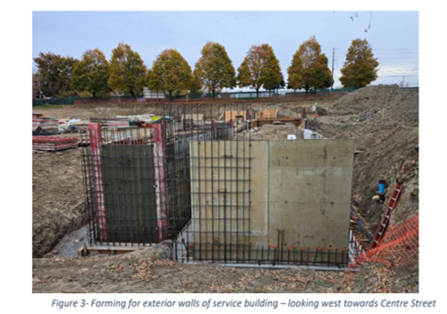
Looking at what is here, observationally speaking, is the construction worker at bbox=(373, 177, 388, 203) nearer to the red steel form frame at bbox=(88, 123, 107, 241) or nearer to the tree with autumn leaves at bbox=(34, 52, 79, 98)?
the red steel form frame at bbox=(88, 123, 107, 241)

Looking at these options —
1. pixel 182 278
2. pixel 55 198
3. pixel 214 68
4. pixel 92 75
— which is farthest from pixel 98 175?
pixel 92 75

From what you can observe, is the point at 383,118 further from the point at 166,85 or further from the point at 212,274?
the point at 166,85

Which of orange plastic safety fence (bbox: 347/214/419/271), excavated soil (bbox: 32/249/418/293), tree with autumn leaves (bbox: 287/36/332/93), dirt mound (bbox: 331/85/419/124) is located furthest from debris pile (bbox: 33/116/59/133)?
tree with autumn leaves (bbox: 287/36/332/93)

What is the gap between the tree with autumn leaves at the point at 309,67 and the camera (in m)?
40.2

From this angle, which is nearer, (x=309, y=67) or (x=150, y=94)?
(x=309, y=67)

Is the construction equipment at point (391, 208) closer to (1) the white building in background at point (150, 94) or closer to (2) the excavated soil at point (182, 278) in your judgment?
(2) the excavated soil at point (182, 278)

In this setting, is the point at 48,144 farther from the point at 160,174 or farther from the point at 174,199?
the point at 174,199

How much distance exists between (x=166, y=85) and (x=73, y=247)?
1264 inches

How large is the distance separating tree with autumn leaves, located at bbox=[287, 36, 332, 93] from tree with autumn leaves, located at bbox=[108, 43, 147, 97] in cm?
2332

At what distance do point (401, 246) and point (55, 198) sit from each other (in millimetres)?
12324

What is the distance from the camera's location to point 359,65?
40188 mm

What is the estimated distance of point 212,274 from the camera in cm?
646

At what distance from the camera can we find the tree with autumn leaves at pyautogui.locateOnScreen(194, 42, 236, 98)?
3966 cm

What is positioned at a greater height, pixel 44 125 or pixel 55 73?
pixel 55 73
